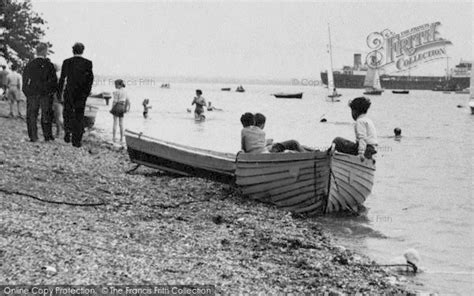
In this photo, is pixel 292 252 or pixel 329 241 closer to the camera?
pixel 292 252

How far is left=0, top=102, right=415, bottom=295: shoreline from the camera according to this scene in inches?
234

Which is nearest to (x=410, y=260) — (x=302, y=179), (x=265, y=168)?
(x=302, y=179)

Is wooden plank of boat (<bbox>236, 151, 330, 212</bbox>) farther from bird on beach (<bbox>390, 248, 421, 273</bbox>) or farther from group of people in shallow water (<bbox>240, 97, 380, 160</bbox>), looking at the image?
bird on beach (<bbox>390, 248, 421, 273</bbox>)

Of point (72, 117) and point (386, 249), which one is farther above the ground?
point (72, 117)

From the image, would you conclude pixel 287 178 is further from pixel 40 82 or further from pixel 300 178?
pixel 40 82

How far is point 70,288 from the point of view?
5113 mm

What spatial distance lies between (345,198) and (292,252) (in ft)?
13.0

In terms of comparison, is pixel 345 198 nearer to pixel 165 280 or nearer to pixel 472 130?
pixel 165 280

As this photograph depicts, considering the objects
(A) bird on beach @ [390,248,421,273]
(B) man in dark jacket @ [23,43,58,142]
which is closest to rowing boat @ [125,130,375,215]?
(A) bird on beach @ [390,248,421,273]

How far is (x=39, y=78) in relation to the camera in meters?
13.1

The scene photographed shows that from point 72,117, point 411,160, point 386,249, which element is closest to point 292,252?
point 386,249

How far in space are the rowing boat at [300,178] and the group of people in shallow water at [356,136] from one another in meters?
0.25

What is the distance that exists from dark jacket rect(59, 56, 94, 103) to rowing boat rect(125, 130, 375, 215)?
2.63 m

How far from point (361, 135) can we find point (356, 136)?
0.25 m
